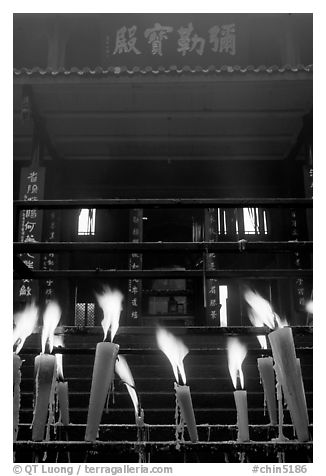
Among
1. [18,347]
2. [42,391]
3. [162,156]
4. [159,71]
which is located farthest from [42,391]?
[162,156]

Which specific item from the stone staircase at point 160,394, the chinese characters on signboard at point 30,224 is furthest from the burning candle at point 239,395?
the chinese characters on signboard at point 30,224

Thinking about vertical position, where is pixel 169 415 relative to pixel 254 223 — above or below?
below

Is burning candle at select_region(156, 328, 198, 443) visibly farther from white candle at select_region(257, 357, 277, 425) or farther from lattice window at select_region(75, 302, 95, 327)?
lattice window at select_region(75, 302, 95, 327)

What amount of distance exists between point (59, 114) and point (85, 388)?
14.3 ft

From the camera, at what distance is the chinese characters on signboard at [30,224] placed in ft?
21.8

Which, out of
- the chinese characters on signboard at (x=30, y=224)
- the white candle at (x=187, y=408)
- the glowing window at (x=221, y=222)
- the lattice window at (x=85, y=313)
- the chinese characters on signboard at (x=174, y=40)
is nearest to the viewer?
the white candle at (x=187, y=408)

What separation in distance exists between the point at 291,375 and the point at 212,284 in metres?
6.28

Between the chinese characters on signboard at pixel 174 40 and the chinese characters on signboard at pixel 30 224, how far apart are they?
247 centimetres

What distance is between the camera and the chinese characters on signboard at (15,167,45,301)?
6.63 m

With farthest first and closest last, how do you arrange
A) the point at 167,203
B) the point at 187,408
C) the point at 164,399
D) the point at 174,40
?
the point at 174,40 → the point at 164,399 → the point at 167,203 → the point at 187,408

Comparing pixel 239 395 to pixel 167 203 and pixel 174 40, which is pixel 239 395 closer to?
pixel 167 203

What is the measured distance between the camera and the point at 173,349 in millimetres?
1661

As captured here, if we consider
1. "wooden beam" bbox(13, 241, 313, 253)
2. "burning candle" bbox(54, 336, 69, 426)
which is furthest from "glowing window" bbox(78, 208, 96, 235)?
"burning candle" bbox(54, 336, 69, 426)

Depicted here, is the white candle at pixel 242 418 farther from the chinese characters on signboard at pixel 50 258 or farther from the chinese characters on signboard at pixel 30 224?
the chinese characters on signboard at pixel 50 258
